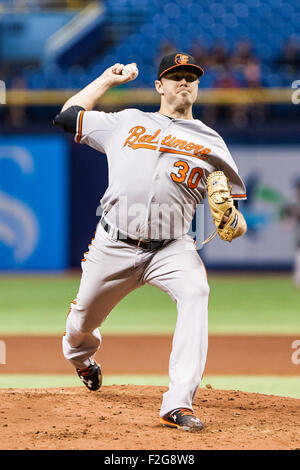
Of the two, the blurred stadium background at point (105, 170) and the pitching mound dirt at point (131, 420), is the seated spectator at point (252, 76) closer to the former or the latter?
the blurred stadium background at point (105, 170)

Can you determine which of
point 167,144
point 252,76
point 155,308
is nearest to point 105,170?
point 252,76

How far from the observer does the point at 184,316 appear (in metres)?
4.08

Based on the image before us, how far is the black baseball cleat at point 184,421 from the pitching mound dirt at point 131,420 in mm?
43

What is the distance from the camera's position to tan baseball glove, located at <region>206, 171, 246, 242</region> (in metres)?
4.07

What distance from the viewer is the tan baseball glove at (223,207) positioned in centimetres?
407

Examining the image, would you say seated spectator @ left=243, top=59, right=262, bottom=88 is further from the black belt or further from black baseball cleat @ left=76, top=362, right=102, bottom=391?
the black belt

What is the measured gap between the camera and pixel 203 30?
18547 mm

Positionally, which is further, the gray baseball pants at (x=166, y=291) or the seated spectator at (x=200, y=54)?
the seated spectator at (x=200, y=54)

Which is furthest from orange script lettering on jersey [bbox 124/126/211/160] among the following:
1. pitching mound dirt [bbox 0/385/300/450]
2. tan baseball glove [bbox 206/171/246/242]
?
pitching mound dirt [bbox 0/385/300/450]

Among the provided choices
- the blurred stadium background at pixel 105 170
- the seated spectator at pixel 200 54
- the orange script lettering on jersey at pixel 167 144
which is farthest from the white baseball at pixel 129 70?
the seated spectator at pixel 200 54

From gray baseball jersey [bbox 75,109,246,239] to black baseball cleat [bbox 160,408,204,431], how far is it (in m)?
0.96

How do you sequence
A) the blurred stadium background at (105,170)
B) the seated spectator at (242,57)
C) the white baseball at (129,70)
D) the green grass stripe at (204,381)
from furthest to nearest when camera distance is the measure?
1. the seated spectator at (242,57)
2. the blurred stadium background at (105,170)
3. the green grass stripe at (204,381)
4. the white baseball at (129,70)

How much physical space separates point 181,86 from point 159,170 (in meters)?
0.48

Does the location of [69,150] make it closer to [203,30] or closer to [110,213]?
[203,30]
